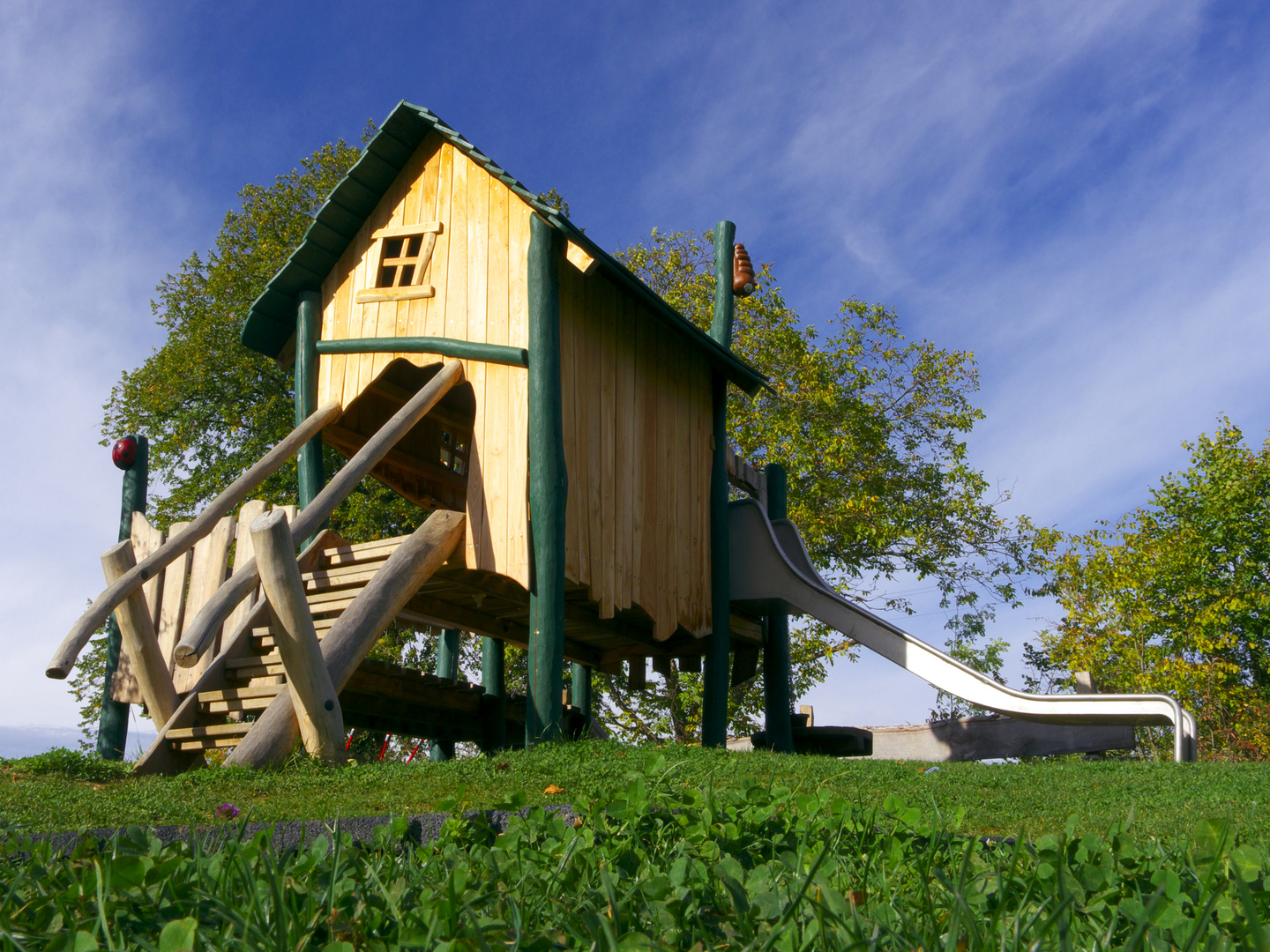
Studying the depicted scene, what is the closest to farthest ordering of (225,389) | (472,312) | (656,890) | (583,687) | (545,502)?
(656,890) → (545,502) → (472,312) → (583,687) → (225,389)

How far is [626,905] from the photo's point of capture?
A: 6.43ft

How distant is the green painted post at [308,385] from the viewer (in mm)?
9055

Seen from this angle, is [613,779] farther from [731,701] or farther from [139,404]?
[139,404]

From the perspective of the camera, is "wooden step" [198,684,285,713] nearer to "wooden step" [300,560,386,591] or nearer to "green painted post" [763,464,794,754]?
"wooden step" [300,560,386,591]

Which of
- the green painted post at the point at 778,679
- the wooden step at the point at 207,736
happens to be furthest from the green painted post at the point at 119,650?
the green painted post at the point at 778,679

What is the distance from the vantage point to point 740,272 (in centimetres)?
1199

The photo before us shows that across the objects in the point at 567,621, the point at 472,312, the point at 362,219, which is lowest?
the point at 567,621

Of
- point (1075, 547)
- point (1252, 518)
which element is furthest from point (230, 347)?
point (1252, 518)

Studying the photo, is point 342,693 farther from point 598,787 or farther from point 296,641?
point 598,787

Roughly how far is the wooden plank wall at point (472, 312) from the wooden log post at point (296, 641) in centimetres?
176

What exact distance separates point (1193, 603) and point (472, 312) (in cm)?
1819

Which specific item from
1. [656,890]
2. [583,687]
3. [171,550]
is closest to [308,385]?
[171,550]

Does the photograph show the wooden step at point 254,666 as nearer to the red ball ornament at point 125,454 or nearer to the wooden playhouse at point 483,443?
the wooden playhouse at point 483,443

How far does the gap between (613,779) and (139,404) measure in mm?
15677
